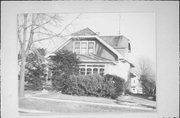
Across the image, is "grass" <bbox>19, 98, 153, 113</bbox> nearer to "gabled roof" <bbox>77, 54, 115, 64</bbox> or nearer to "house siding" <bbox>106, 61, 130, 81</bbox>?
"house siding" <bbox>106, 61, 130, 81</bbox>

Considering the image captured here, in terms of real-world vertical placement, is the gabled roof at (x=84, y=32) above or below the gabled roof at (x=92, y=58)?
above

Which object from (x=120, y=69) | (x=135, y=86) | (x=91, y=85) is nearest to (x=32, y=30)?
(x=91, y=85)

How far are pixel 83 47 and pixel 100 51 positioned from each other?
20cm

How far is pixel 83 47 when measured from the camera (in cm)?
295

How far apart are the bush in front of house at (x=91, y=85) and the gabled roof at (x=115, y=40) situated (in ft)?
1.21

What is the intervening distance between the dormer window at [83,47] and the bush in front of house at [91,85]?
29 cm

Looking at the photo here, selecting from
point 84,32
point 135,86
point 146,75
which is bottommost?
point 135,86

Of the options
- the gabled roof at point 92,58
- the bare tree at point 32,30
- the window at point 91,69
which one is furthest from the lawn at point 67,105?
the gabled roof at point 92,58

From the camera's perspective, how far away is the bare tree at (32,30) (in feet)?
9.56

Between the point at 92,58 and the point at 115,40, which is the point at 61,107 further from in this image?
the point at 115,40

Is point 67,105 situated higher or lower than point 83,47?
lower

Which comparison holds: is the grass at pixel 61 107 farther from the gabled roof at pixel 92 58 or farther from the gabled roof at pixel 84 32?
the gabled roof at pixel 84 32

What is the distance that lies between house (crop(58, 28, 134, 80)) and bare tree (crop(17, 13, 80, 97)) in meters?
0.19

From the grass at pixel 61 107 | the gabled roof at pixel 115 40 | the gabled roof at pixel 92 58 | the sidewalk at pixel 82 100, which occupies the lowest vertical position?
the grass at pixel 61 107
